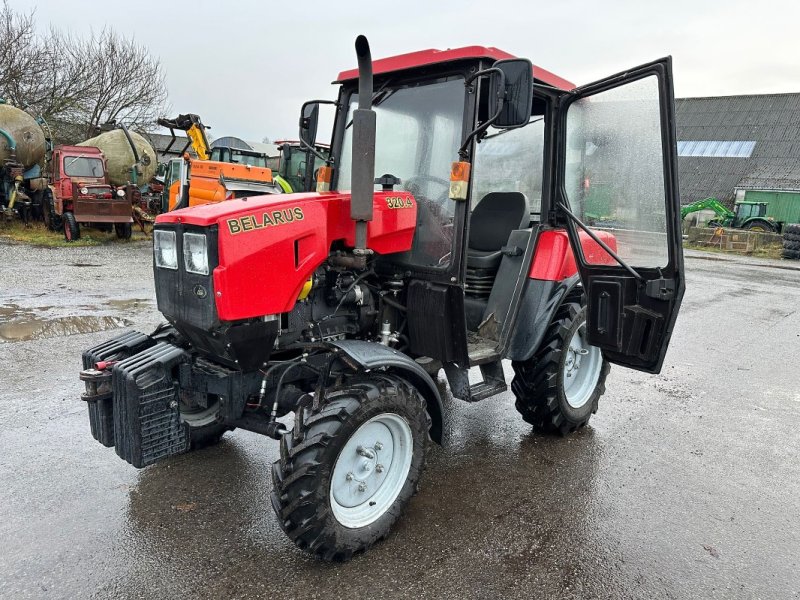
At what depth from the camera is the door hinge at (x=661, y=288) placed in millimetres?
3162

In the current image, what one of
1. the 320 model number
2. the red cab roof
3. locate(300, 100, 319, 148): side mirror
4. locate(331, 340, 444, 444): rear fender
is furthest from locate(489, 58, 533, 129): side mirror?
locate(300, 100, 319, 148): side mirror

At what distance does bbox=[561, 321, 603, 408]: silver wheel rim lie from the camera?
407cm

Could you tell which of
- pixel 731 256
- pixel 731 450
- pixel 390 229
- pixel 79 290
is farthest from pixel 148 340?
pixel 731 256

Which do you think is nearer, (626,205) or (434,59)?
(434,59)

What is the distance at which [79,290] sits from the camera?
8.16 meters

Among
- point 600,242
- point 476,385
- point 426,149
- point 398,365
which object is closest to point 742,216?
point 600,242

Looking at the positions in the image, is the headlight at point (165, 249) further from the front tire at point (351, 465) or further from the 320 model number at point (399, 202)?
the 320 model number at point (399, 202)

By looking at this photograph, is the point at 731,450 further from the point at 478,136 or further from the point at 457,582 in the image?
the point at 478,136

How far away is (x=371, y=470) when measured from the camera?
271 centimetres

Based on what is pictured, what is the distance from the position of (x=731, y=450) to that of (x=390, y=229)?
284 cm

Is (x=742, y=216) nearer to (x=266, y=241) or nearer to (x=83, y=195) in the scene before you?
(x=83, y=195)

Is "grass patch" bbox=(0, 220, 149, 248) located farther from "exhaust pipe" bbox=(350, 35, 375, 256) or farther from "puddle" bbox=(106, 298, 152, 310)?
"exhaust pipe" bbox=(350, 35, 375, 256)

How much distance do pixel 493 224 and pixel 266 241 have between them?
1870mm

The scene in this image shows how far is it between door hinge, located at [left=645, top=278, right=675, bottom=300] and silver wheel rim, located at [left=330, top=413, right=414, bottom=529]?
1.55 meters
